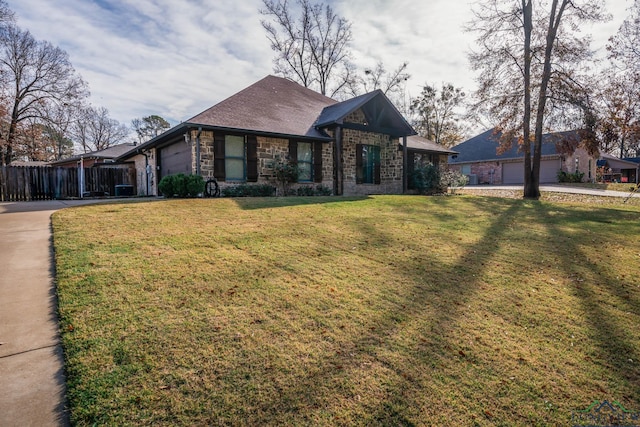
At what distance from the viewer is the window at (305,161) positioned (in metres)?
13.9

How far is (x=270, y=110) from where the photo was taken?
14258 mm

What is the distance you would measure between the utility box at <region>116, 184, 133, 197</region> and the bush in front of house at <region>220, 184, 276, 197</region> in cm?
910

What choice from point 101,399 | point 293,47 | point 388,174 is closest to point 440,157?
point 388,174

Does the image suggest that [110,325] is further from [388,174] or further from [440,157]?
[440,157]

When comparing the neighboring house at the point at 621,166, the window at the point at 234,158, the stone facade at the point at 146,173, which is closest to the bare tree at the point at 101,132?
the stone facade at the point at 146,173

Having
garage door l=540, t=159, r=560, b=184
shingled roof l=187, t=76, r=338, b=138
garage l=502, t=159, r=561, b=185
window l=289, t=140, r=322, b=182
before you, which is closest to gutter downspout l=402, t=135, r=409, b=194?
shingled roof l=187, t=76, r=338, b=138

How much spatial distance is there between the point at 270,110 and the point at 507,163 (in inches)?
971

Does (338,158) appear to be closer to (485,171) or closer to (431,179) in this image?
(431,179)

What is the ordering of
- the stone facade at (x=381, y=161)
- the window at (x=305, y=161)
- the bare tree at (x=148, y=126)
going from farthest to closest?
the bare tree at (x=148, y=126), the stone facade at (x=381, y=161), the window at (x=305, y=161)

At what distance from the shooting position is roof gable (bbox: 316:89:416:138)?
14445mm

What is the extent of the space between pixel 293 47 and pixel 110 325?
96.1 feet

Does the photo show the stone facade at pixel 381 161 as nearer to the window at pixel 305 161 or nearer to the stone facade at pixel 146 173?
the window at pixel 305 161

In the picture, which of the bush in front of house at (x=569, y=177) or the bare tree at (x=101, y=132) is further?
the bare tree at (x=101, y=132)

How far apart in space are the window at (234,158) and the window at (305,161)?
2.49 meters
